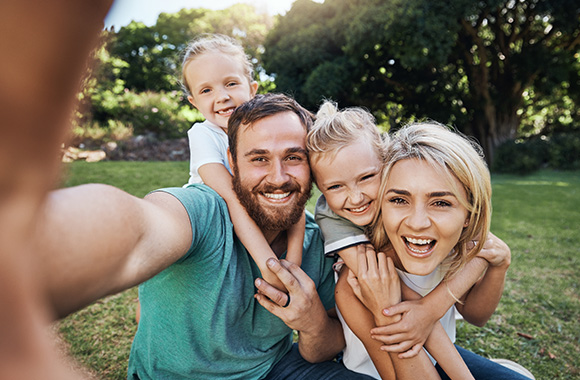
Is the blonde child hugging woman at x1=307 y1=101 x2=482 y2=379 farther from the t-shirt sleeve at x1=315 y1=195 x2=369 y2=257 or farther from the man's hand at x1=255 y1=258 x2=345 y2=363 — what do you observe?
the man's hand at x1=255 y1=258 x2=345 y2=363

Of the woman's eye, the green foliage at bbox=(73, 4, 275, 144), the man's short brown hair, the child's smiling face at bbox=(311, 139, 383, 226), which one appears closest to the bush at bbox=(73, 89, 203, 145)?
the green foliage at bbox=(73, 4, 275, 144)

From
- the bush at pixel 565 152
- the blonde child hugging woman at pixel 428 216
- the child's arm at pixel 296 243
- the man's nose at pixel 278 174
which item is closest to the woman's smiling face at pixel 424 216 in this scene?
the blonde child hugging woman at pixel 428 216

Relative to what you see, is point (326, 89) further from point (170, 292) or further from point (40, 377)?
point (40, 377)

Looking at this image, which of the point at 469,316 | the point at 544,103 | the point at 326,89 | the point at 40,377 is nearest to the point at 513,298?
the point at 469,316

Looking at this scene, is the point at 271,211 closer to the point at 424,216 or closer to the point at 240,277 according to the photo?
the point at 240,277

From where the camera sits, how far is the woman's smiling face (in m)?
2.11

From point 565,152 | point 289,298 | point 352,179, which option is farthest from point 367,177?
point 565,152

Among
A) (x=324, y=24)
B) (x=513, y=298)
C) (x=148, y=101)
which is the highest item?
(x=324, y=24)

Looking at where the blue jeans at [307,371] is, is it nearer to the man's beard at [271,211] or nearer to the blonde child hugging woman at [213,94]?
the man's beard at [271,211]

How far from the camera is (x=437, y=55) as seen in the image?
513 inches

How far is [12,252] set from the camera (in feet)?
1.13

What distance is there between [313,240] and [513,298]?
384 cm

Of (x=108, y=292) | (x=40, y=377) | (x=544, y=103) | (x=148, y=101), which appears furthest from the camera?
(x=544, y=103)

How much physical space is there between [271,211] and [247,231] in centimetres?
23
